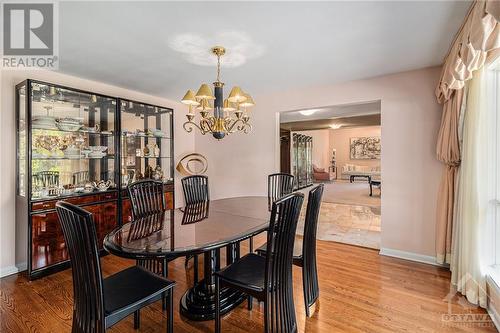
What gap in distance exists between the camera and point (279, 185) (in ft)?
11.1

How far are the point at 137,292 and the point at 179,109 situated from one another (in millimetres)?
3850

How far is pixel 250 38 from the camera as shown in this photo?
223 cm

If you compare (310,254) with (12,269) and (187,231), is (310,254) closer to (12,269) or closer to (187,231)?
(187,231)

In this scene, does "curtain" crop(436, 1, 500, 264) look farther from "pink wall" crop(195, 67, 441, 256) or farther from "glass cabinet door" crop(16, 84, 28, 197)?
"glass cabinet door" crop(16, 84, 28, 197)

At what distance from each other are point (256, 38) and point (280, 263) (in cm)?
190

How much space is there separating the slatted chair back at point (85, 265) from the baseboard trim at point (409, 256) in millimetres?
3244

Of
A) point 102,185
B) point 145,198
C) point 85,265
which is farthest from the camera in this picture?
point 102,185

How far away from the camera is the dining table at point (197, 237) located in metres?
1.48

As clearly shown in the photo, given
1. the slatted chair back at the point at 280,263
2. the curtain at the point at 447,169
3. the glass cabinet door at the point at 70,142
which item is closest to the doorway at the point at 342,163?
the curtain at the point at 447,169

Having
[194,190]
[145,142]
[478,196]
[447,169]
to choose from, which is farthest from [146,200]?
[447,169]

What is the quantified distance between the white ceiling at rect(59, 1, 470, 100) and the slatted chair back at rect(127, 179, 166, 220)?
1348mm

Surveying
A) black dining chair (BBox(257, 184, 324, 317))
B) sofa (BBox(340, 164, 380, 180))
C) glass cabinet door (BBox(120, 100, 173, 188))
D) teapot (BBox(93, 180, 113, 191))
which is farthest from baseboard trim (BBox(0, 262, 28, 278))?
sofa (BBox(340, 164, 380, 180))

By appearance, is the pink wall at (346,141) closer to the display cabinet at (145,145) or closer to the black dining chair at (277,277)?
the display cabinet at (145,145)

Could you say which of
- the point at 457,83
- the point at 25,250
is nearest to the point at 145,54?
the point at 25,250
